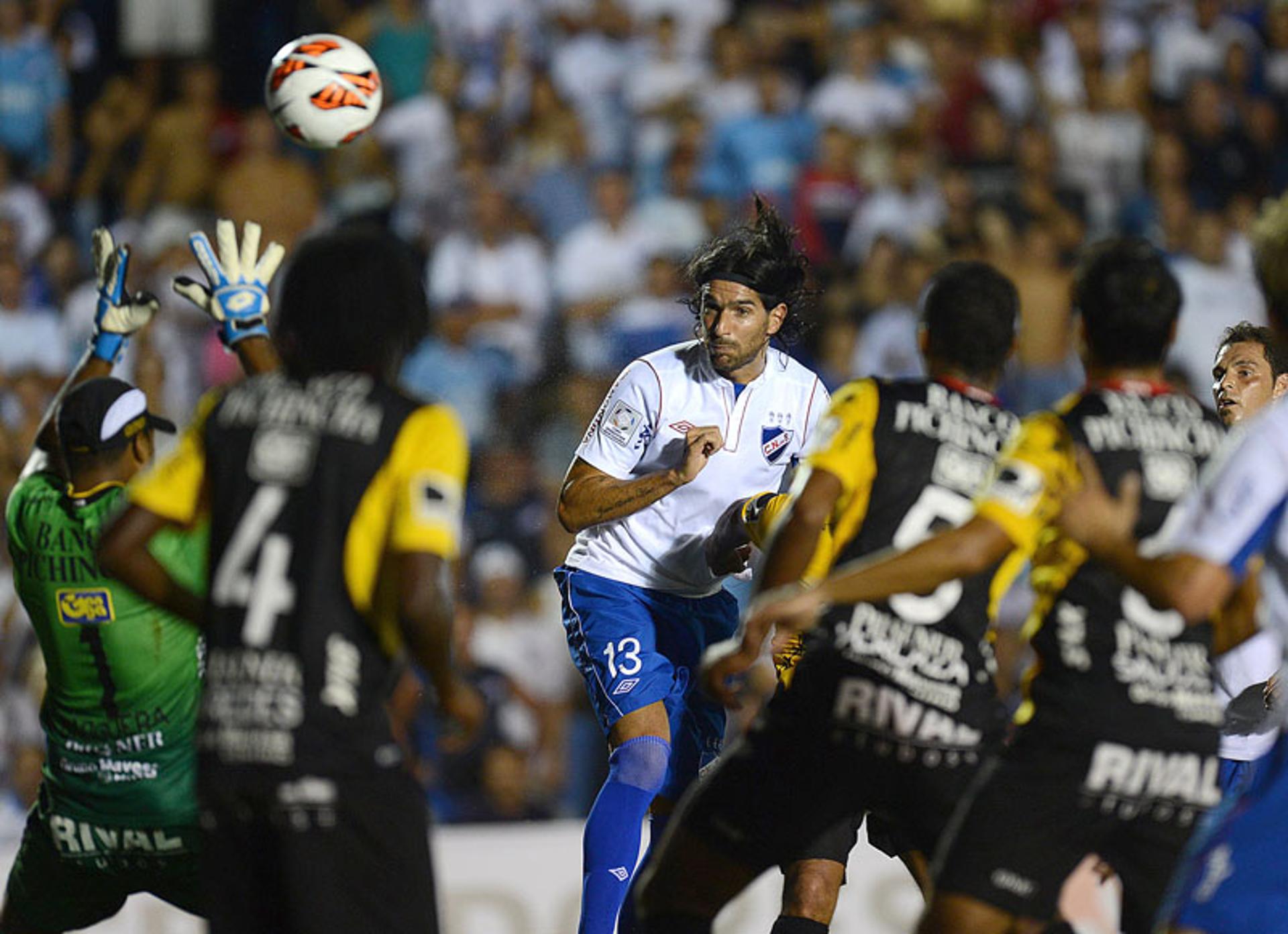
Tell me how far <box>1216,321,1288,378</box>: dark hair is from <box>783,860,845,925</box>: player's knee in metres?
2.35

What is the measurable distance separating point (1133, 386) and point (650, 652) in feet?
8.72

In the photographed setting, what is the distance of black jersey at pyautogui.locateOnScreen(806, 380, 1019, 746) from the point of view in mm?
4891

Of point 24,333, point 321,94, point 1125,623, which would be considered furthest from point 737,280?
point 24,333

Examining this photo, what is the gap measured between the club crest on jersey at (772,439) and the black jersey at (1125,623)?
243 cm

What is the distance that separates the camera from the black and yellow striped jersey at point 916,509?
488cm

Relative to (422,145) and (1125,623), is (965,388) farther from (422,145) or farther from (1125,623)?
(422,145)

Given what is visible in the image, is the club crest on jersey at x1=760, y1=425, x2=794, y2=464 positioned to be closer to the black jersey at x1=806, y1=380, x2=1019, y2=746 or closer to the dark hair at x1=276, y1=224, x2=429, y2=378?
the black jersey at x1=806, y1=380, x2=1019, y2=746

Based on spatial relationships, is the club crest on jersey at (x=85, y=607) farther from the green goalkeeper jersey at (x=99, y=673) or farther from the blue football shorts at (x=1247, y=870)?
the blue football shorts at (x=1247, y=870)

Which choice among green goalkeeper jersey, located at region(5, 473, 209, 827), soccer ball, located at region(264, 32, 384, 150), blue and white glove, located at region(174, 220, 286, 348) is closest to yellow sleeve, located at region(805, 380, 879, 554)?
blue and white glove, located at region(174, 220, 286, 348)

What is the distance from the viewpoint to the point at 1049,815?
4.54m

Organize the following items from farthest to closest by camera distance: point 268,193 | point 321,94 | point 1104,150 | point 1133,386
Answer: point 1104,150 < point 268,193 < point 321,94 < point 1133,386

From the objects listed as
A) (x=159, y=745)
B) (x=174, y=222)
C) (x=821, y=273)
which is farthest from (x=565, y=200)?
(x=159, y=745)

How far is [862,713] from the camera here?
4.96m

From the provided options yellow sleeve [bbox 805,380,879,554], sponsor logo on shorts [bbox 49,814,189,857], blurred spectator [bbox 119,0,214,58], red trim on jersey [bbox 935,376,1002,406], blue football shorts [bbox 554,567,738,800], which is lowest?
sponsor logo on shorts [bbox 49,814,189,857]
